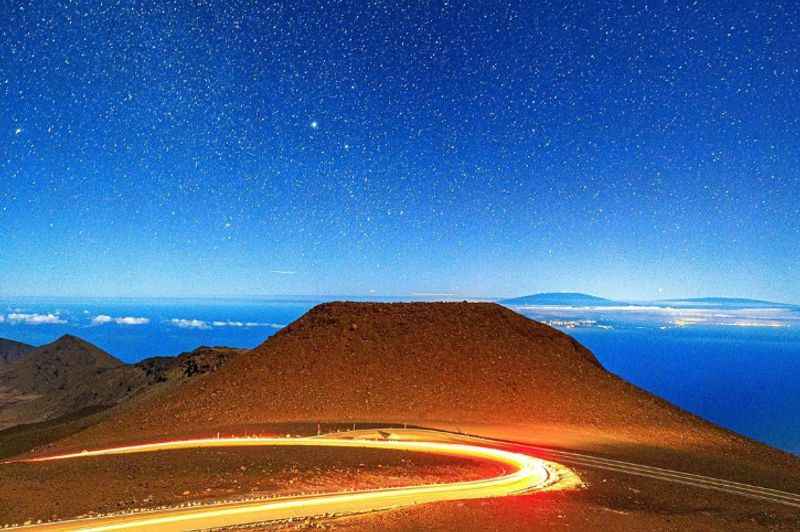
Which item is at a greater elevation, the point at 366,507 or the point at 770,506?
the point at 366,507

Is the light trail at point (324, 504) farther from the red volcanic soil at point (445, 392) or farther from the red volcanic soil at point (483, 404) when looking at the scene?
the red volcanic soil at point (445, 392)

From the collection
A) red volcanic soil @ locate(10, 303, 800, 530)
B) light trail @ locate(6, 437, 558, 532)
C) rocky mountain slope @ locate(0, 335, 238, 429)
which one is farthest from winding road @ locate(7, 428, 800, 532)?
rocky mountain slope @ locate(0, 335, 238, 429)

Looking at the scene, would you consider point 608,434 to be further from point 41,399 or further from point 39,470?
point 41,399

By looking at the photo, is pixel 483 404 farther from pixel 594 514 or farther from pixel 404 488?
pixel 594 514

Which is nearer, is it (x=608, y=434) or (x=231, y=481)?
(x=231, y=481)

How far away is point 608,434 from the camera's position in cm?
3475

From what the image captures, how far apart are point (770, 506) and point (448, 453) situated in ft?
43.3

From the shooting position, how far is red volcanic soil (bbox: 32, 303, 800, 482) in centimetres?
3381

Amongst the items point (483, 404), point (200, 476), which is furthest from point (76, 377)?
point (200, 476)

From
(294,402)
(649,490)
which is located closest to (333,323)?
(294,402)

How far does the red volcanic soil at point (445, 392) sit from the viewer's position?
33812 mm

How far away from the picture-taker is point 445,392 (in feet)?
136

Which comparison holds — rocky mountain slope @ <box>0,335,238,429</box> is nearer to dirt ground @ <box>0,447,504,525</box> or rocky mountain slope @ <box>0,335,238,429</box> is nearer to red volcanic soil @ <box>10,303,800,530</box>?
red volcanic soil @ <box>10,303,800,530</box>

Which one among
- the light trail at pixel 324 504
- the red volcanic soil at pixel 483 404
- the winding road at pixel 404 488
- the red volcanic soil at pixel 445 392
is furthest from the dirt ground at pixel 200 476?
the red volcanic soil at pixel 445 392
